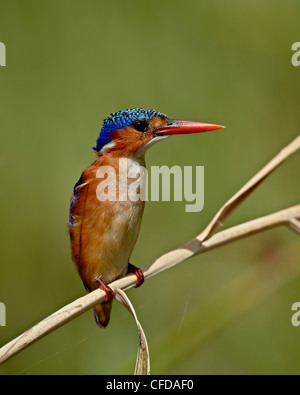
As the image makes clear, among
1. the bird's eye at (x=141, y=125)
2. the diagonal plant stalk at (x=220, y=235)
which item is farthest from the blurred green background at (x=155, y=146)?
the diagonal plant stalk at (x=220, y=235)

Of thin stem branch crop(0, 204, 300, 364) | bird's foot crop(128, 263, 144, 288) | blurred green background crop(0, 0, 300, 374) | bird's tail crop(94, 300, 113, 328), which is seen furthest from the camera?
blurred green background crop(0, 0, 300, 374)

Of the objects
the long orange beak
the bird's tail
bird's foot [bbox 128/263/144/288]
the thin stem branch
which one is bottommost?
the bird's tail

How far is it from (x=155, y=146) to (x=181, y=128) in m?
0.65

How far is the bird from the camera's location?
1.66 metres

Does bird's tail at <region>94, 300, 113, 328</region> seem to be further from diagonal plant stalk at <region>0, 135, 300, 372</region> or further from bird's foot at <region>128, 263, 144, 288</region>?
diagonal plant stalk at <region>0, 135, 300, 372</region>

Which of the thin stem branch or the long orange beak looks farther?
the long orange beak

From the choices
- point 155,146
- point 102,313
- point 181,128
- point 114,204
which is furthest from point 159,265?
point 155,146

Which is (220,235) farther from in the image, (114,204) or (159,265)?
(114,204)

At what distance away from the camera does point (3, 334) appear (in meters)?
2.04

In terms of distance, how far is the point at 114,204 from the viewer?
1.65 m

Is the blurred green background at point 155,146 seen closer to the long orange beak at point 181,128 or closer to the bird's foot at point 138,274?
the bird's foot at point 138,274

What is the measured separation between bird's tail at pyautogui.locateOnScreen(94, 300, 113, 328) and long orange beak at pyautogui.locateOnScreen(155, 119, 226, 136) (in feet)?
1.94

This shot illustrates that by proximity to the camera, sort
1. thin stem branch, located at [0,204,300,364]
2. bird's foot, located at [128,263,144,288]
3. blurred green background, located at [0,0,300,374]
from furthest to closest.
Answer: blurred green background, located at [0,0,300,374], bird's foot, located at [128,263,144,288], thin stem branch, located at [0,204,300,364]

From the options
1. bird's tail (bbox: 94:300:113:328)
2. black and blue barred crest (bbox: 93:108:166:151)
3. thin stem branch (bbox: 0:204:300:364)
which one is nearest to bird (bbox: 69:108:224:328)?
black and blue barred crest (bbox: 93:108:166:151)
